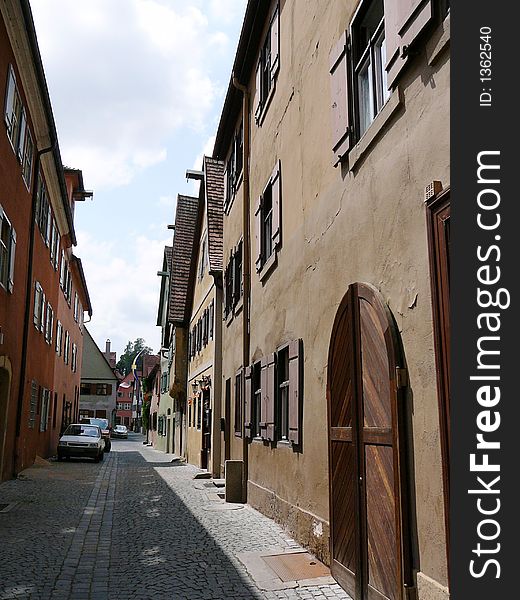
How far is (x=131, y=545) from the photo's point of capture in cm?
816

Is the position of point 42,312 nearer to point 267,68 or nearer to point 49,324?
point 49,324

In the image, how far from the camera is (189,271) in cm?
2605

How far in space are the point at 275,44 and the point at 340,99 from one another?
4.78 metres

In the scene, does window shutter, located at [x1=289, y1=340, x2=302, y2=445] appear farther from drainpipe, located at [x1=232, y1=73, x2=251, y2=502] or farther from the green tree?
the green tree

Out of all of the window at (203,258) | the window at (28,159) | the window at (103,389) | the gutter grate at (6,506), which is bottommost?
the gutter grate at (6,506)

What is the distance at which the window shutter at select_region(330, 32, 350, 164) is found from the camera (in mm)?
6832

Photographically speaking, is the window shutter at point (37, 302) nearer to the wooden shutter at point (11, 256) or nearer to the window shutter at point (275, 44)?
the wooden shutter at point (11, 256)

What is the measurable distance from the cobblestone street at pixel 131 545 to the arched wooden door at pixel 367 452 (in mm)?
539

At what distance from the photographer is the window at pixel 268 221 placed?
1046 cm

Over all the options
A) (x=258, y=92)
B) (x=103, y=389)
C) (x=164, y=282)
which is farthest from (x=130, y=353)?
(x=258, y=92)

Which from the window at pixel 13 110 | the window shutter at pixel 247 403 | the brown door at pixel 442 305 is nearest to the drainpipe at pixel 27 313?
the window at pixel 13 110

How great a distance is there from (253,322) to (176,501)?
11.8ft

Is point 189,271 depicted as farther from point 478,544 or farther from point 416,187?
point 478,544

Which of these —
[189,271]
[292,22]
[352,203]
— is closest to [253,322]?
[292,22]
